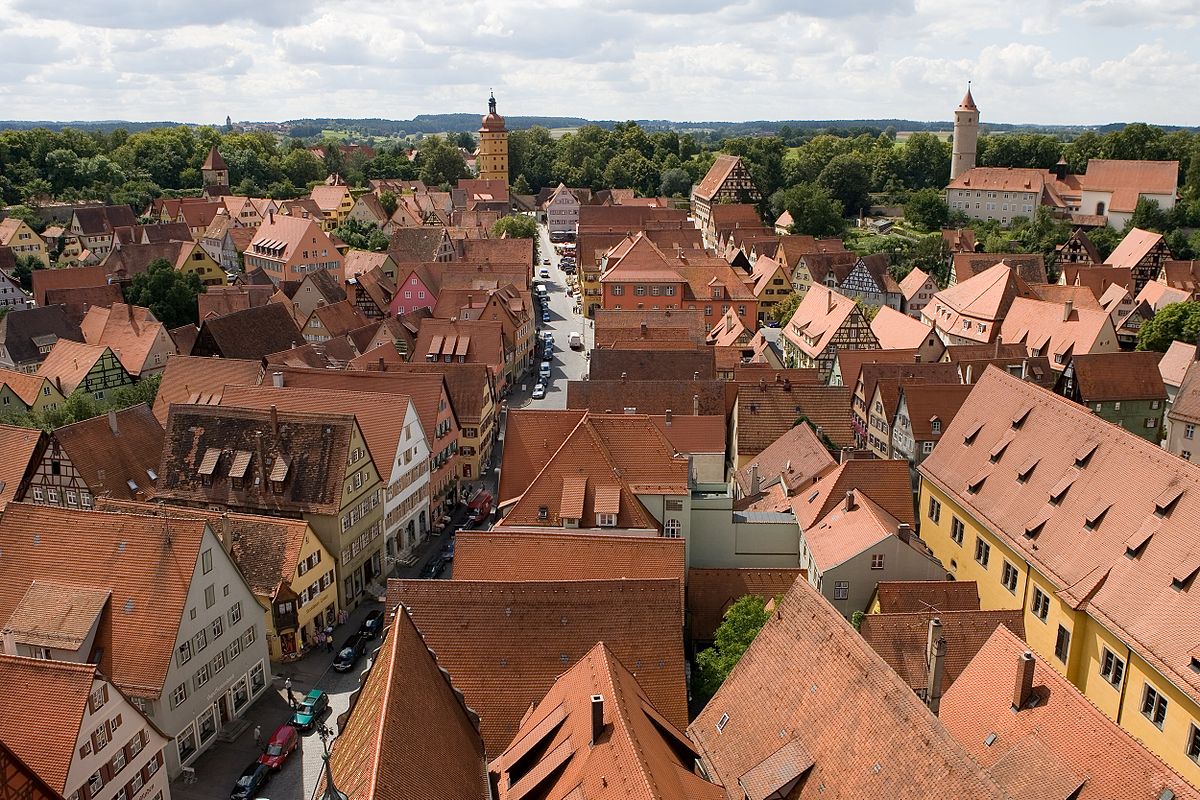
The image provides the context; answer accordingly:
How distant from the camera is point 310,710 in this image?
3422 cm

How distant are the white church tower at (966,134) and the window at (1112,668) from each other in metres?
145

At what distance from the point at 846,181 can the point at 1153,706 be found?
134m

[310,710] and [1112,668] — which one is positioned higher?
[1112,668]

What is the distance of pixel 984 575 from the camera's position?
40156mm

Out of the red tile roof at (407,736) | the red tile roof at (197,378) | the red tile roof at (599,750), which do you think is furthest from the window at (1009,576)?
the red tile roof at (197,378)

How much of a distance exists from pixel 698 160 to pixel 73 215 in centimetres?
11379

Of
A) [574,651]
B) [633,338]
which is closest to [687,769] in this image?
[574,651]

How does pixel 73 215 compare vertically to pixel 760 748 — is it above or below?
above

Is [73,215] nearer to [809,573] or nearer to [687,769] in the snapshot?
[809,573]

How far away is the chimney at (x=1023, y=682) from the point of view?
23.7 m

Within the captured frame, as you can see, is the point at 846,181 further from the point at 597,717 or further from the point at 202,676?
→ the point at 597,717

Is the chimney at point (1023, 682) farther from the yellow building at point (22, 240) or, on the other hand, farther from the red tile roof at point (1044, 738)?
the yellow building at point (22, 240)

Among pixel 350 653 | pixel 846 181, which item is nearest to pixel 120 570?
pixel 350 653

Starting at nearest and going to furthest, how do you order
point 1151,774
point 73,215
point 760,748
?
point 1151,774, point 760,748, point 73,215
